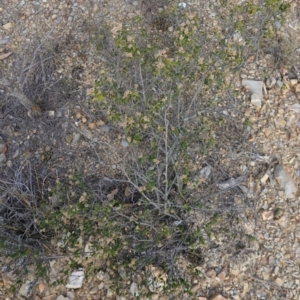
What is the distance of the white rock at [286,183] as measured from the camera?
9.81 feet

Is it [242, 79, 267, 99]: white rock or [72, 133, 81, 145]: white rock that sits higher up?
[72, 133, 81, 145]: white rock

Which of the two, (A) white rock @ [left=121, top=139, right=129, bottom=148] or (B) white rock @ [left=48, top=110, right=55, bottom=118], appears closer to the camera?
(A) white rock @ [left=121, top=139, right=129, bottom=148]

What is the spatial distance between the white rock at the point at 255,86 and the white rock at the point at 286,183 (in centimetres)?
61

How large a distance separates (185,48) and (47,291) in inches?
70.9

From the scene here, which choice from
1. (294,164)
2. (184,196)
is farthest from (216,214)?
(294,164)

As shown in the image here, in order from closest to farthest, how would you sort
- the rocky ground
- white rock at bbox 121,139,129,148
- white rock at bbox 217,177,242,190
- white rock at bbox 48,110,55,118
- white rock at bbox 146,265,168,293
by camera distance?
white rock at bbox 146,265,168,293 → the rocky ground → white rock at bbox 217,177,242,190 → white rock at bbox 121,139,129,148 → white rock at bbox 48,110,55,118

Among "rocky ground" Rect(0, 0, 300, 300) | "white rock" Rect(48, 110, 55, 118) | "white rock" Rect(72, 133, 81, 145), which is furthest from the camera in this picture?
"white rock" Rect(48, 110, 55, 118)

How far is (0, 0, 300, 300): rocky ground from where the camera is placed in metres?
2.82

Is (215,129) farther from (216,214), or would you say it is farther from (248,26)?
(248,26)

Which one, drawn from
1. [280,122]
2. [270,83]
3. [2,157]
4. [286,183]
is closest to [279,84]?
[270,83]

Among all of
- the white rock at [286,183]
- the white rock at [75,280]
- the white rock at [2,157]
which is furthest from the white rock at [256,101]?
the white rock at [2,157]

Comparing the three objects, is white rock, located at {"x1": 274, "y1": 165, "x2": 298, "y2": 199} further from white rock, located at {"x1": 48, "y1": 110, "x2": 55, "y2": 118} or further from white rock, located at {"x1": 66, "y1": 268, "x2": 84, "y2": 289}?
white rock, located at {"x1": 48, "y1": 110, "x2": 55, "y2": 118}

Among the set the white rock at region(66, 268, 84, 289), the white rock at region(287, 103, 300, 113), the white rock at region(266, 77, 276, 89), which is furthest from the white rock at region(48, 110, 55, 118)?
the white rock at region(287, 103, 300, 113)

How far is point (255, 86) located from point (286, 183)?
2.55ft
